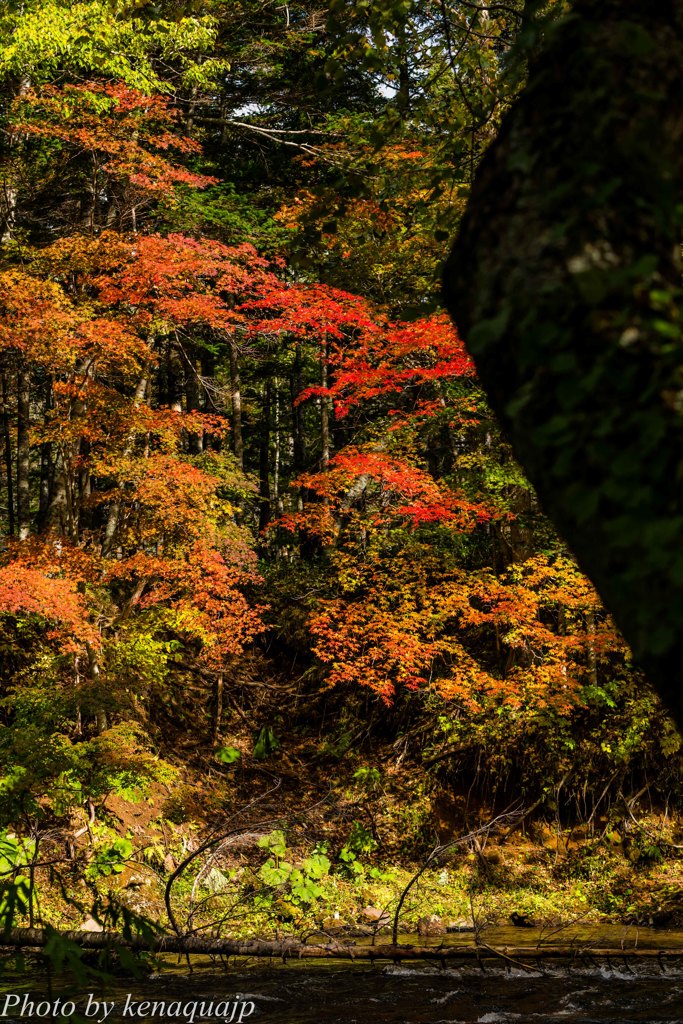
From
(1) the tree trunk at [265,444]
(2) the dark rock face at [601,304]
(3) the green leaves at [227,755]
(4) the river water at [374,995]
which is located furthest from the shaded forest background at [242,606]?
(1) the tree trunk at [265,444]

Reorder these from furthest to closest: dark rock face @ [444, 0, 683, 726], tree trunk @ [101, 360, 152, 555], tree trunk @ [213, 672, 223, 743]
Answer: tree trunk @ [213, 672, 223, 743], tree trunk @ [101, 360, 152, 555], dark rock face @ [444, 0, 683, 726]

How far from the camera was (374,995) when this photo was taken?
18.7 feet

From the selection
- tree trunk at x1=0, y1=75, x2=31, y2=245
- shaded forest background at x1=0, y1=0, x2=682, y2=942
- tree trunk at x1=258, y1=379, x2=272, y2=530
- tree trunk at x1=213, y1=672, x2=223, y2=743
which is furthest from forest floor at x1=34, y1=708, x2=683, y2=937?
tree trunk at x1=258, y1=379, x2=272, y2=530

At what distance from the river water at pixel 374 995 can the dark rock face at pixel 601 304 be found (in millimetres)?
4880

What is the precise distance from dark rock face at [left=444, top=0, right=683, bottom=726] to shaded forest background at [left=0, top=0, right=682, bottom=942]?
648cm

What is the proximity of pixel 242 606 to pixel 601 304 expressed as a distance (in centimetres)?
958

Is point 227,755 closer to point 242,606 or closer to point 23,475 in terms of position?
point 242,606

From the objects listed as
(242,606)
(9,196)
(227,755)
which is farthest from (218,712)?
(9,196)

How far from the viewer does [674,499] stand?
4.02 ft

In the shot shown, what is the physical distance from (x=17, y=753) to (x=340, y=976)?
3.91 metres

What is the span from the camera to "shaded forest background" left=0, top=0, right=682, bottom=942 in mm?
8953

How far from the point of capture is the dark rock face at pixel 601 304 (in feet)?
4.03

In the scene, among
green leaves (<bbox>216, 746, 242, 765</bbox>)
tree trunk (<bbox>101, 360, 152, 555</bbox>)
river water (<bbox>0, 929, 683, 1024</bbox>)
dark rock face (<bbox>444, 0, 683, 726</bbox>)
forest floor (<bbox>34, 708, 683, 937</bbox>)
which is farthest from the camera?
green leaves (<bbox>216, 746, 242, 765</bbox>)

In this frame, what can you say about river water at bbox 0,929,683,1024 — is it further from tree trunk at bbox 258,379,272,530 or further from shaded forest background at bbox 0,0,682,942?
A: tree trunk at bbox 258,379,272,530
